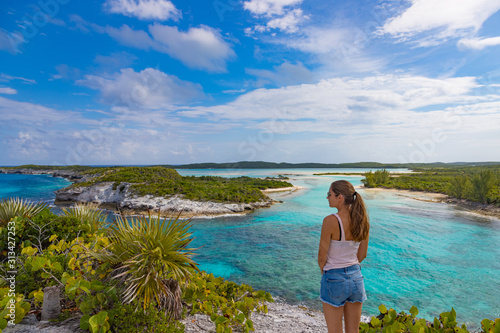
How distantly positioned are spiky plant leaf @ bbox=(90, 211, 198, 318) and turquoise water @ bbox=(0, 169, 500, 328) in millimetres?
6231

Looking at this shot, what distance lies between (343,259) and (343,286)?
336mm

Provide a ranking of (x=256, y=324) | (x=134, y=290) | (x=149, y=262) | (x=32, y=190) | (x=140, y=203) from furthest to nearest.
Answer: (x=32, y=190)
(x=140, y=203)
(x=256, y=324)
(x=149, y=262)
(x=134, y=290)

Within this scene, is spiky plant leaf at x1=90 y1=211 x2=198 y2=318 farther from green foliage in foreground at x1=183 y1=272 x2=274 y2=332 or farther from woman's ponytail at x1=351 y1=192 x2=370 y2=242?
woman's ponytail at x1=351 y1=192 x2=370 y2=242

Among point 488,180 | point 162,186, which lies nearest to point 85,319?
point 162,186

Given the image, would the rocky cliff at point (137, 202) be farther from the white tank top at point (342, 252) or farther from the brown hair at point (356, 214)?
the brown hair at point (356, 214)

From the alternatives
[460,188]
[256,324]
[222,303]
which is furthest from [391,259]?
[460,188]

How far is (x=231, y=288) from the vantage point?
5672 millimetres

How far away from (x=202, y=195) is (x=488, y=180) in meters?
33.2

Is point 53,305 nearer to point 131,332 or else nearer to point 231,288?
point 131,332

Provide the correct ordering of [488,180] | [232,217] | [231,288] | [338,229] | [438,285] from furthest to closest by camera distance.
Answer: [488,180] < [232,217] < [438,285] < [231,288] < [338,229]

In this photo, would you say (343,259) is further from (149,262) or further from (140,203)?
(140,203)

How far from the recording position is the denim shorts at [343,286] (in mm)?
3227

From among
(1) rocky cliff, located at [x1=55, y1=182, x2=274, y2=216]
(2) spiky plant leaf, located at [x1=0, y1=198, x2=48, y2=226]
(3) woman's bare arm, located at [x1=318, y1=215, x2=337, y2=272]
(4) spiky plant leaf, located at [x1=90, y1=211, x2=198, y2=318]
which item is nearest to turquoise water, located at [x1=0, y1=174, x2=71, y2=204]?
(1) rocky cliff, located at [x1=55, y1=182, x2=274, y2=216]

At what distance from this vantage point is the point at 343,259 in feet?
10.7
